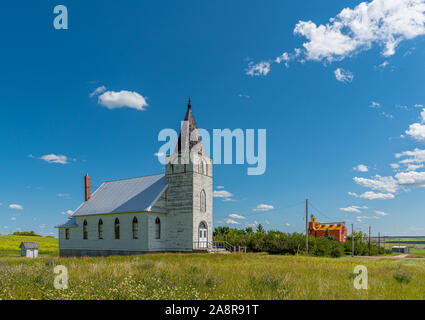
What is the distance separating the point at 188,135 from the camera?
3681 centimetres

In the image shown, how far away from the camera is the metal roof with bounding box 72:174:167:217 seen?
36750 mm

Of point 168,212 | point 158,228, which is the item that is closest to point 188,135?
point 168,212

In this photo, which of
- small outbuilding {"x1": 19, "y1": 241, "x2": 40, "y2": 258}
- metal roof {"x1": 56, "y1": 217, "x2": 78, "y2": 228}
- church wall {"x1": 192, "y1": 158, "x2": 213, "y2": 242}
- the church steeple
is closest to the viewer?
church wall {"x1": 192, "y1": 158, "x2": 213, "y2": 242}

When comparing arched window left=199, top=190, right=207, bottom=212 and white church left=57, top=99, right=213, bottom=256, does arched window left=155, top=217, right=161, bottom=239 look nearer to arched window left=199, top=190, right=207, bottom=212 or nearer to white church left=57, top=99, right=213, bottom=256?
white church left=57, top=99, right=213, bottom=256

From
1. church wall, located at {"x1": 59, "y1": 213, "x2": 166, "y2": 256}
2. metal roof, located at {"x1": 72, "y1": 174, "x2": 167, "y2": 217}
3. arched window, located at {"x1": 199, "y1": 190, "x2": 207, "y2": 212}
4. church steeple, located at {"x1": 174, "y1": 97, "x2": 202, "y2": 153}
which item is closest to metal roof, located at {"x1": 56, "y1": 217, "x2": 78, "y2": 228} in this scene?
church wall, located at {"x1": 59, "y1": 213, "x2": 166, "y2": 256}

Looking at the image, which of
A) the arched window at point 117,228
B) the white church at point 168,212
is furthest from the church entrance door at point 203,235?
the arched window at point 117,228

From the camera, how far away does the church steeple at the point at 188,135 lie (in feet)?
119

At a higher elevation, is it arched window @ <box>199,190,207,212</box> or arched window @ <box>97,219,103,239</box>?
arched window @ <box>199,190,207,212</box>

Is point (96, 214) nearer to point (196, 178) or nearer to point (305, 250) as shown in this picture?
point (196, 178)

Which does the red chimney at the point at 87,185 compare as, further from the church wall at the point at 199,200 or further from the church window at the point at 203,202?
the church wall at the point at 199,200

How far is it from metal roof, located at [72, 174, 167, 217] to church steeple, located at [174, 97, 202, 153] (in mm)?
4584

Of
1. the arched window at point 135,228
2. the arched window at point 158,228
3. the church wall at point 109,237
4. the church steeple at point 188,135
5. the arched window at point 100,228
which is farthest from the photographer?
the arched window at point 100,228
